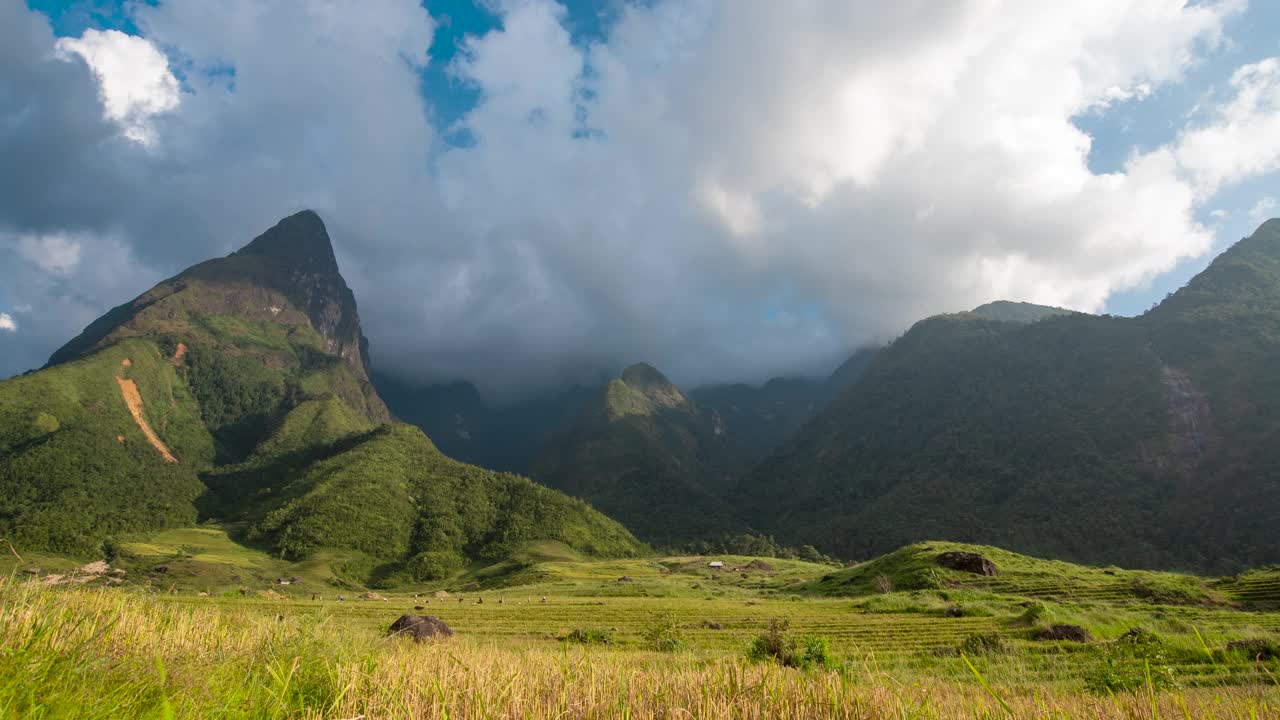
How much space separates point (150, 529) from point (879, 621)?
508 feet

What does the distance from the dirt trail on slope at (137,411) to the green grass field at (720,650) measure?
555 ft

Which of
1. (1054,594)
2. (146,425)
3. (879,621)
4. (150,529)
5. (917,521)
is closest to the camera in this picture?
(879,621)

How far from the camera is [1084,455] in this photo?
140 meters

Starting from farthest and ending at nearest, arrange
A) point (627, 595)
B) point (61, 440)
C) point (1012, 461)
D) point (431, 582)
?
point (1012, 461) < point (61, 440) < point (431, 582) < point (627, 595)

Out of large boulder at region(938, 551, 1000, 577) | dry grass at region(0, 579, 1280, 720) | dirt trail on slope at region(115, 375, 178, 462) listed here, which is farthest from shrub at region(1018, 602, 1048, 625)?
dirt trail on slope at region(115, 375, 178, 462)

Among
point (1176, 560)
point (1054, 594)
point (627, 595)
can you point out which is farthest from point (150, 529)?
point (1176, 560)

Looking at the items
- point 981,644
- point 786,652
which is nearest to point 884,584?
point 981,644

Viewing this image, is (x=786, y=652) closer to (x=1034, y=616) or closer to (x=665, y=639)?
(x=665, y=639)

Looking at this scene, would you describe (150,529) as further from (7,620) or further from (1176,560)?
(1176,560)

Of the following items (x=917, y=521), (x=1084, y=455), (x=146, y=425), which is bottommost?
(x=917, y=521)

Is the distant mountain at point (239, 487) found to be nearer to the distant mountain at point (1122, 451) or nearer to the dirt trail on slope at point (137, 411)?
the dirt trail on slope at point (137, 411)

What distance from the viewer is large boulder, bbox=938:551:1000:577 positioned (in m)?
51.9

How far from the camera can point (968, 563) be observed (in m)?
52.8

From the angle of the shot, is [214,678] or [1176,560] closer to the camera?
[214,678]
